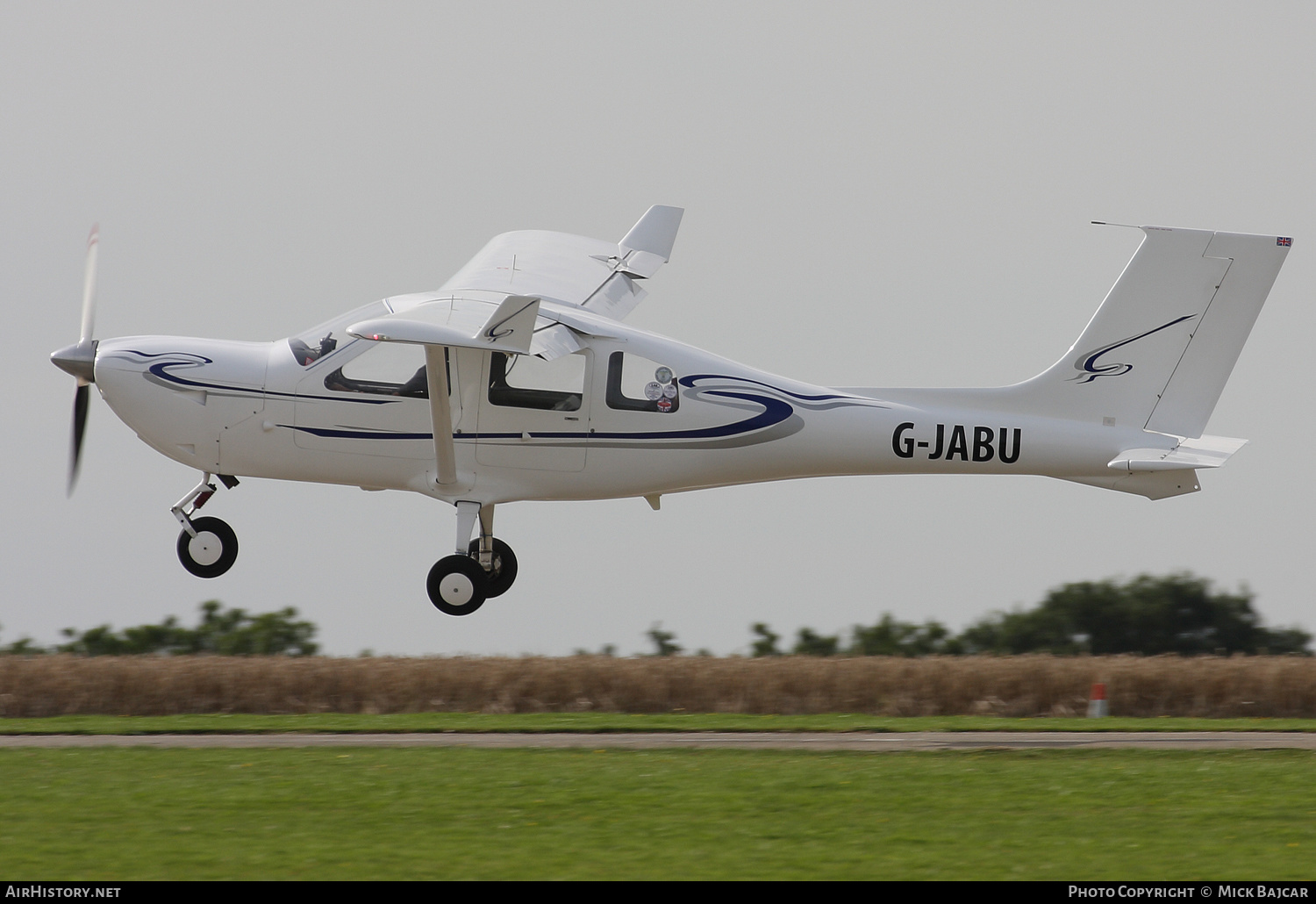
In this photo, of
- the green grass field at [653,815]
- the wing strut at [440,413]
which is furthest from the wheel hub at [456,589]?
the green grass field at [653,815]

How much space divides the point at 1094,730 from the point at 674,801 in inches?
259

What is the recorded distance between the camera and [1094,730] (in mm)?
15953

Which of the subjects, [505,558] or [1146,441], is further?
[505,558]

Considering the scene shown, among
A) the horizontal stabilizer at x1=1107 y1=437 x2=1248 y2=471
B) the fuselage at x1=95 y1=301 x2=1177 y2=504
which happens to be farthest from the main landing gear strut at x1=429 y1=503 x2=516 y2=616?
the horizontal stabilizer at x1=1107 y1=437 x2=1248 y2=471

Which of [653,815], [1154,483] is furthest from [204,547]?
[1154,483]

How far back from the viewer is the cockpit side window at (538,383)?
584 inches

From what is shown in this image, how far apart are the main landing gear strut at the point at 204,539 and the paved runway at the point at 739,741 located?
1768 millimetres

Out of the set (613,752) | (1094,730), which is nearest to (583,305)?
(613,752)

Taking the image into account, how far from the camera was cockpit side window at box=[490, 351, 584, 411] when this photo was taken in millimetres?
14844

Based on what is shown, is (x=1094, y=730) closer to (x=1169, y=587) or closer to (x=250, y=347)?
(x=250, y=347)

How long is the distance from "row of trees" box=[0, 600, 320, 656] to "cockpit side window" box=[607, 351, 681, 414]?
529 inches

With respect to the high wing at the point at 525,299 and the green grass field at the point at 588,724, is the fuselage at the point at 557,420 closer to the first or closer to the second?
the high wing at the point at 525,299

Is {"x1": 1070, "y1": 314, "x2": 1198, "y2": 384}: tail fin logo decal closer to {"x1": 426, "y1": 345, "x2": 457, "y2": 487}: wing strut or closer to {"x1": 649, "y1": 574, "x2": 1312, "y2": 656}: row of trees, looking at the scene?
{"x1": 426, "y1": 345, "x2": 457, "y2": 487}: wing strut
